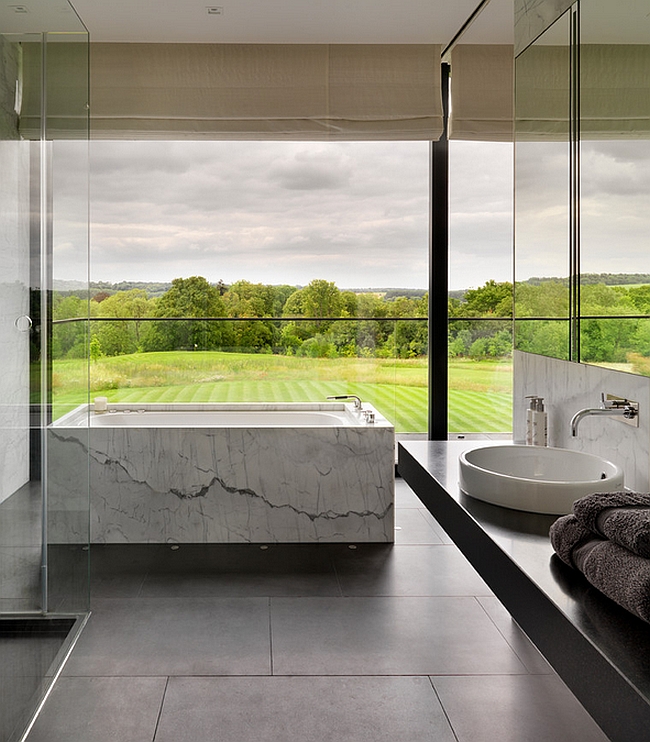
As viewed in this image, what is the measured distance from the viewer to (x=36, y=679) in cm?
247

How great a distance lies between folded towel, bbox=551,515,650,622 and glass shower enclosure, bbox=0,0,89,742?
1535mm

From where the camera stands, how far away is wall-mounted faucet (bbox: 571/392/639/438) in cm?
220

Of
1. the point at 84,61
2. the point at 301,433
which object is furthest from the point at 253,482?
the point at 84,61

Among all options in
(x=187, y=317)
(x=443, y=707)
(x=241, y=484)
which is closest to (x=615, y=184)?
(x=443, y=707)

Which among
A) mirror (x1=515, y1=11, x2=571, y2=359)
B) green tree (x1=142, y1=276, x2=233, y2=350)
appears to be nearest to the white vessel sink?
mirror (x1=515, y1=11, x2=571, y2=359)

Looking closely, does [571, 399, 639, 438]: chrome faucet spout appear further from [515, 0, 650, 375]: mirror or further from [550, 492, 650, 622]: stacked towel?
[550, 492, 650, 622]: stacked towel

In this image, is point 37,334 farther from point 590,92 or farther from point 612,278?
point 590,92

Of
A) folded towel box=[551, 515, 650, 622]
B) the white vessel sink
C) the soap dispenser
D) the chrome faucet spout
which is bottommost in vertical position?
folded towel box=[551, 515, 650, 622]

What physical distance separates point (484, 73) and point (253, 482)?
3070 mm

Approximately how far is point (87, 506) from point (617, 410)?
2.01 meters

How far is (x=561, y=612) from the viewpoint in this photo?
4.71 feet

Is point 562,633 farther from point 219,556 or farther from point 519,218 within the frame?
point 219,556

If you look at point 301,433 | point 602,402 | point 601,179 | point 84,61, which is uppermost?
point 84,61

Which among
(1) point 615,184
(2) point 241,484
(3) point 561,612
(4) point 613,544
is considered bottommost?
(2) point 241,484
